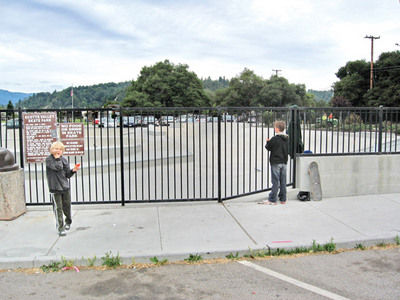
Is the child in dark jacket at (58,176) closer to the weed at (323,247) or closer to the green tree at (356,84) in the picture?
the weed at (323,247)

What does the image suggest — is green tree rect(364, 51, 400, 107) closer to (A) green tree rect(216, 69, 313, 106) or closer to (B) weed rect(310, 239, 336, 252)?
(A) green tree rect(216, 69, 313, 106)

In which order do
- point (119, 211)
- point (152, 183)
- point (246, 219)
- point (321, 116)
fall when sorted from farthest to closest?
point (152, 183)
point (321, 116)
point (119, 211)
point (246, 219)

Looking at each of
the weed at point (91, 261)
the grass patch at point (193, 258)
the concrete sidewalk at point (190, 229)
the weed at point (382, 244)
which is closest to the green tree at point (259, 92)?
the concrete sidewalk at point (190, 229)

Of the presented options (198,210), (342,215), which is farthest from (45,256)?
(342,215)

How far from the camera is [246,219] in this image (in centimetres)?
635

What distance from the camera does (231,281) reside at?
4.18 m

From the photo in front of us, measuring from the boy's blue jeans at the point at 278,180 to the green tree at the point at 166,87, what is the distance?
195 ft

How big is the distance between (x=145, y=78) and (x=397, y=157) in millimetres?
67582

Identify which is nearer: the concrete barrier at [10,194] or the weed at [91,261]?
the weed at [91,261]

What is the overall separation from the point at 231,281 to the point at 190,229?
1.72 m

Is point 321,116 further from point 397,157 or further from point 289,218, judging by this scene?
point 289,218

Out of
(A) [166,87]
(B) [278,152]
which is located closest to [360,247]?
(B) [278,152]

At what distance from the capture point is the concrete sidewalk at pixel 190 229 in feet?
16.1

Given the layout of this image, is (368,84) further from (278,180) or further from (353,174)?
(278,180)
